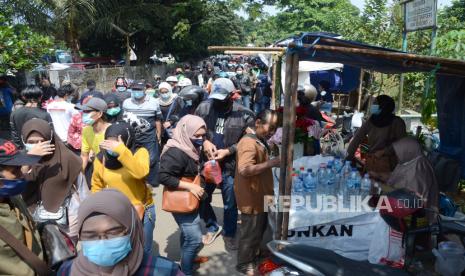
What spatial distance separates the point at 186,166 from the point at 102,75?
13.7 m

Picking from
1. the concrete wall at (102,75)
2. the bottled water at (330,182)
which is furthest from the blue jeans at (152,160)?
the concrete wall at (102,75)

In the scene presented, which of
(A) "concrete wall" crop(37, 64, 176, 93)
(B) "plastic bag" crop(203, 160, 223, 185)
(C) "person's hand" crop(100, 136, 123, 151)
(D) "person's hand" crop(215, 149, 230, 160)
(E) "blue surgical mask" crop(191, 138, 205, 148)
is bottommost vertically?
(B) "plastic bag" crop(203, 160, 223, 185)

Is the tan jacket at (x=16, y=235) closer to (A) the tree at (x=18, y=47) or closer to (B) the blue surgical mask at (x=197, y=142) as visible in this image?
(B) the blue surgical mask at (x=197, y=142)

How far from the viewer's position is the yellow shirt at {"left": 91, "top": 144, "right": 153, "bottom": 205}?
2945mm

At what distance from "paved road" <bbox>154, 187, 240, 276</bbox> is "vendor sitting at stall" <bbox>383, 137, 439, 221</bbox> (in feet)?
6.50

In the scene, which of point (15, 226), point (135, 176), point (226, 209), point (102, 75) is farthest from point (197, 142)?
point (102, 75)

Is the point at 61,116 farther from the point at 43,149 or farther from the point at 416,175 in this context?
the point at 416,175

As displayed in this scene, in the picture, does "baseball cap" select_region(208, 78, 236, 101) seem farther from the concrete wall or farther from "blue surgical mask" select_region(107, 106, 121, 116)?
the concrete wall

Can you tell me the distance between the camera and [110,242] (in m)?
1.75

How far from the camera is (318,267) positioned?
2.45 metres

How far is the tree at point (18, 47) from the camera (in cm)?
693

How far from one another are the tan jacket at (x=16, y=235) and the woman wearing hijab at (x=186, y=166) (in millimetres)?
1267

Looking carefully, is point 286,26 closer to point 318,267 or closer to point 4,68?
point 4,68

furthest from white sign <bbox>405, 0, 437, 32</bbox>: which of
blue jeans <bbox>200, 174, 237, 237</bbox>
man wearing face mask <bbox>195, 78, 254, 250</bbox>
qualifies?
blue jeans <bbox>200, 174, 237, 237</bbox>
